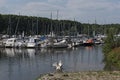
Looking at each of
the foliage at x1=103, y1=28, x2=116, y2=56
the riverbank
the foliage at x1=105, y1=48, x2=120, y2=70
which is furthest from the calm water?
the riverbank

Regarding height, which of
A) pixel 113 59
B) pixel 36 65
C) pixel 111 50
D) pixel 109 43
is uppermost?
pixel 109 43

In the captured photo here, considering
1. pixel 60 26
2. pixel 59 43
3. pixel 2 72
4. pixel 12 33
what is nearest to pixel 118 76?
pixel 2 72

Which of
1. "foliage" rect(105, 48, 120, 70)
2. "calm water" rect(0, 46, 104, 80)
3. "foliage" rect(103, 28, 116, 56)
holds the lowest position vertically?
"calm water" rect(0, 46, 104, 80)

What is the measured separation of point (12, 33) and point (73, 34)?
3891cm

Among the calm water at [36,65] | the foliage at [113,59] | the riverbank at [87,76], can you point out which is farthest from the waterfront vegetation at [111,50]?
the riverbank at [87,76]

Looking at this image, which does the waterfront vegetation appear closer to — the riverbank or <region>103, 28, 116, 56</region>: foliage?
<region>103, 28, 116, 56</region>: foliage

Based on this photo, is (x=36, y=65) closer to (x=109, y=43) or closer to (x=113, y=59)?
(x=113, y=59)

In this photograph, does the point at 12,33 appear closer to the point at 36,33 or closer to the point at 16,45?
the point at 36,33

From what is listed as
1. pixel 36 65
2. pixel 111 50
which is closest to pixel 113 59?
pixel 111 50

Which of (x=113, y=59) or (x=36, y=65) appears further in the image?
(x=36, y=65)

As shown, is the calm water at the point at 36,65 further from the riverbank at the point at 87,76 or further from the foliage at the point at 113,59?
the riverbank at the point at 87,76

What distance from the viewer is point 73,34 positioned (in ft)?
570

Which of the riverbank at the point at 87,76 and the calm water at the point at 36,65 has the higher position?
the riverbank at the point at 87,76

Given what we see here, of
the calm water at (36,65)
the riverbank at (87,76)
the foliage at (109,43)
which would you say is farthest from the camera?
the foliage at (109,43)
